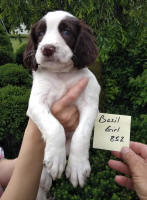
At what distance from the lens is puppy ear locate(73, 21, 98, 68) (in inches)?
71.7

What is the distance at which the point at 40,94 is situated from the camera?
1.86 meters

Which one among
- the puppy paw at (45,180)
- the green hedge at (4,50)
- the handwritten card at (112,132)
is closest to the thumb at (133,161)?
the handwritten card at (112,132)

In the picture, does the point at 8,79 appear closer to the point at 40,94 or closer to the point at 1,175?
the point at 1,175

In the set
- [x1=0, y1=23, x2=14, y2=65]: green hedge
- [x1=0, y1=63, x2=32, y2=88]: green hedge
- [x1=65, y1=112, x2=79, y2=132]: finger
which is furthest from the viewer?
[x1=0, y1=23, x2=14, y2=65]: green hedge

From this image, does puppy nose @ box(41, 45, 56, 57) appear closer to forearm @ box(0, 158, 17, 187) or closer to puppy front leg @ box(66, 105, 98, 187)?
puppy front leg @ box(66, 105, 98, 187)

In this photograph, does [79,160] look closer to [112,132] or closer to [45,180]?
[112,132]

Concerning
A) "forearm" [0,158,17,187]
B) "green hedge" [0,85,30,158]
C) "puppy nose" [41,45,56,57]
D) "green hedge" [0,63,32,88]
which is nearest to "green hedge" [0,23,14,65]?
"green hedge" [0,63,32,88]

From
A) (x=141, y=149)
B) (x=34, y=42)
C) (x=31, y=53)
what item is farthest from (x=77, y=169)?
(x=34, y=42)

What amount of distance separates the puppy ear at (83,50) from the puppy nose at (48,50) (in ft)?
0.72

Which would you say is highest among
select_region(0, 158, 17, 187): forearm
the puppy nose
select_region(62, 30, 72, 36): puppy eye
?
select_region(62, 30, 72, 36): puppy eye

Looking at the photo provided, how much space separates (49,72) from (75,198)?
1.27 metres

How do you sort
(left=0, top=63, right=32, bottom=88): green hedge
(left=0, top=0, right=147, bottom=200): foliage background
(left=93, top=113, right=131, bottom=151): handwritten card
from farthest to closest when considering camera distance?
(left=0, top=63, right=32, bottom=88): green hedge, (left=0, top=0, right=147, bottom=200): foliage background, (left=93, top=113, right=131, bottom=151): handwritten card

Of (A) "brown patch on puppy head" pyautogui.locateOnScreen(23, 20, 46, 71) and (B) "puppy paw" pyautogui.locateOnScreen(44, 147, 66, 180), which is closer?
(B) "puppy paw" pyautogui.locateOnScreen(44, 147, 66, 180)

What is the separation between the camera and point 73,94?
6.14 feet
